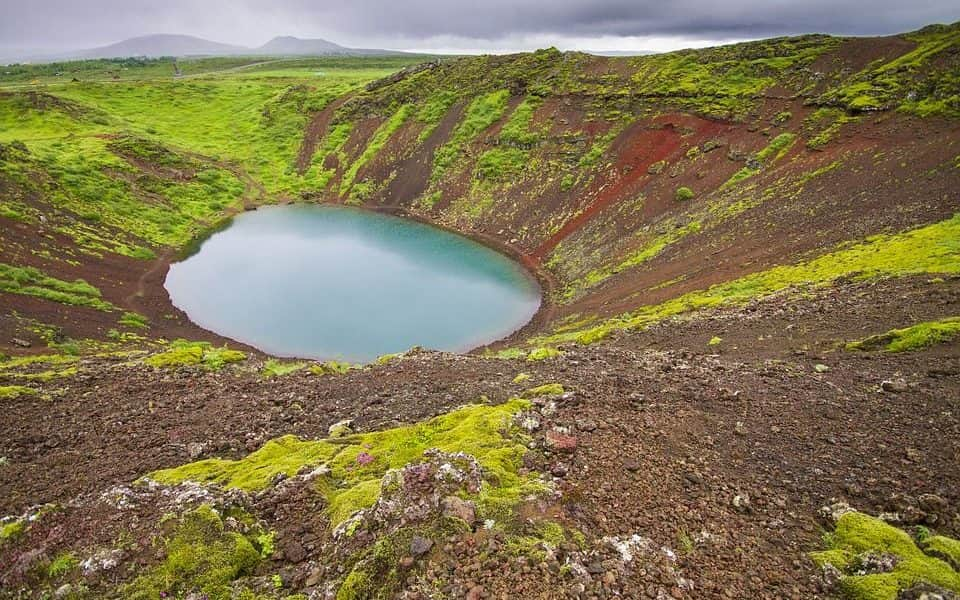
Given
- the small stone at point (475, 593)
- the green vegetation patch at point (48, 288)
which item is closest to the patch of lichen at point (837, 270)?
the small stone at point (475, 593)

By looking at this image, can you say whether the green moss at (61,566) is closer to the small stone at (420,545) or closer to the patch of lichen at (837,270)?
the small stone at (420,545)

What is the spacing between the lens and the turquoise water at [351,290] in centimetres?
3500

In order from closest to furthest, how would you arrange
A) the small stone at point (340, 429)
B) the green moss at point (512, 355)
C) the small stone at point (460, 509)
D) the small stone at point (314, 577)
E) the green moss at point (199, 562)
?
the small stone at point (314, 577) → the green moss at point (199, 562) → the small stone at point (460, 509) → the small stone at point (340, 429) → the green moss at point (512, 355)

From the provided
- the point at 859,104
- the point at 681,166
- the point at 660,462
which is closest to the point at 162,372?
the point at 660,462

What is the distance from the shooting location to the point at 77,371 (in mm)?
18969

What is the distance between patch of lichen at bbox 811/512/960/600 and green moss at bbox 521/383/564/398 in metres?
6.87

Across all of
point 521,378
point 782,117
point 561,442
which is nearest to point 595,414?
point 561,442

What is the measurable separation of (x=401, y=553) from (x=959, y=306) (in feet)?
66.4

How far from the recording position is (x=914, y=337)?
15117 millimetres

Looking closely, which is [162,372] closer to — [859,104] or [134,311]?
[134,311]

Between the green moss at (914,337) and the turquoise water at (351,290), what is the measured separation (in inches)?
885

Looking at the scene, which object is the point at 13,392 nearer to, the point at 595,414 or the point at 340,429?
the point at 340,429

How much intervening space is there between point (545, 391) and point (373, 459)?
5378mm

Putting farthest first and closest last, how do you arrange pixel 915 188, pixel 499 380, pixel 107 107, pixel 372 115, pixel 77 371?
pixel 107 107
pixel 372 115
pixel 915 188
pixel 77 371
pixel 499 380
